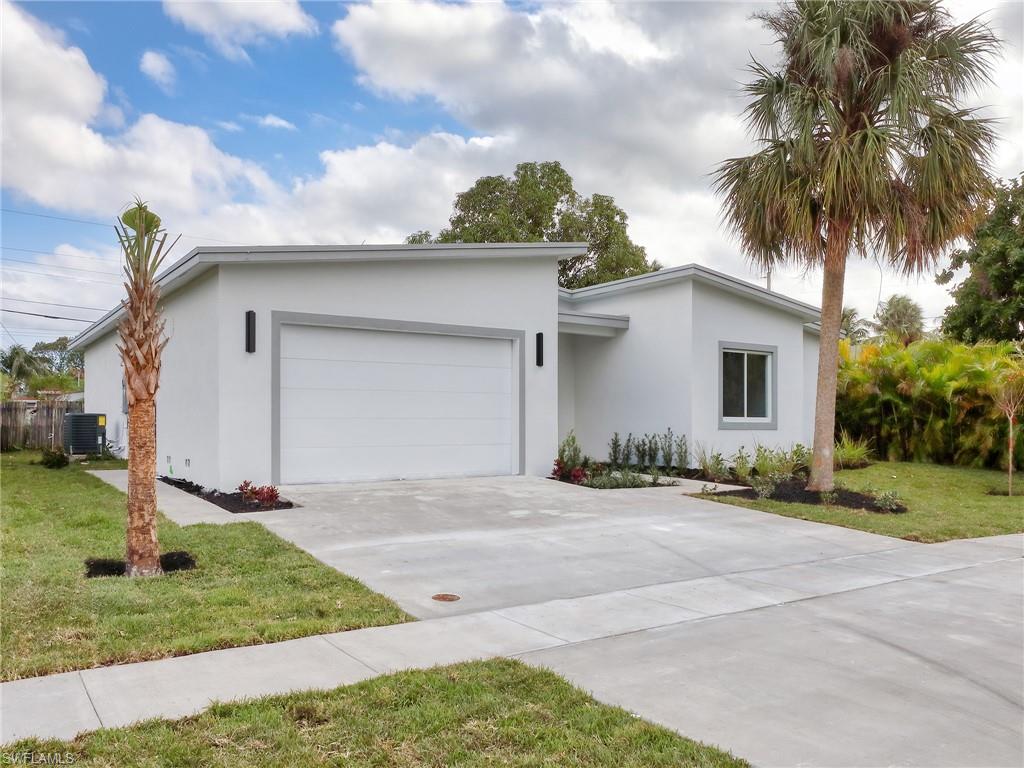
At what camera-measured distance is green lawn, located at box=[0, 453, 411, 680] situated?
423 cm

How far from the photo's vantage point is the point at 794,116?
1089 centimetres

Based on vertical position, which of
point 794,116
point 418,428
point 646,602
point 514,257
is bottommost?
point 646,602

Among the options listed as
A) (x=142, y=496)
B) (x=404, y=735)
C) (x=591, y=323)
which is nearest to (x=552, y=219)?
(x=591, y=323)

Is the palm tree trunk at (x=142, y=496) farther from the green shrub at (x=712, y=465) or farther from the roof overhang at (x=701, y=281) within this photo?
the roof overhang at (x=701, y=281)

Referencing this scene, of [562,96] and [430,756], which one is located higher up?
[562,96]

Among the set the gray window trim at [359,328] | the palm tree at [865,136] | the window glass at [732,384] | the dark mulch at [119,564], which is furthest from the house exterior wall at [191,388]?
the window glass at [732,384]

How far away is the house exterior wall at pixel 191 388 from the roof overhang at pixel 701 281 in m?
8.00

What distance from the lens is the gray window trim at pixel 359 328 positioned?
1072 centimetres

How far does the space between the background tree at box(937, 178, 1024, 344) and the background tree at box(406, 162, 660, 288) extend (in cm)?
1157

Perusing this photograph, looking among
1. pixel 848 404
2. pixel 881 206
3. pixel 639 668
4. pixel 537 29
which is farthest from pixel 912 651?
pixel 848 404

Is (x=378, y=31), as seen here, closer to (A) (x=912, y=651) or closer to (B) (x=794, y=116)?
(B) (x=794, y=116)

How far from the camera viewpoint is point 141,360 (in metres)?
6.09

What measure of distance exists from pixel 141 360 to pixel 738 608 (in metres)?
5.08

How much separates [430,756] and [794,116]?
10.6 metres
